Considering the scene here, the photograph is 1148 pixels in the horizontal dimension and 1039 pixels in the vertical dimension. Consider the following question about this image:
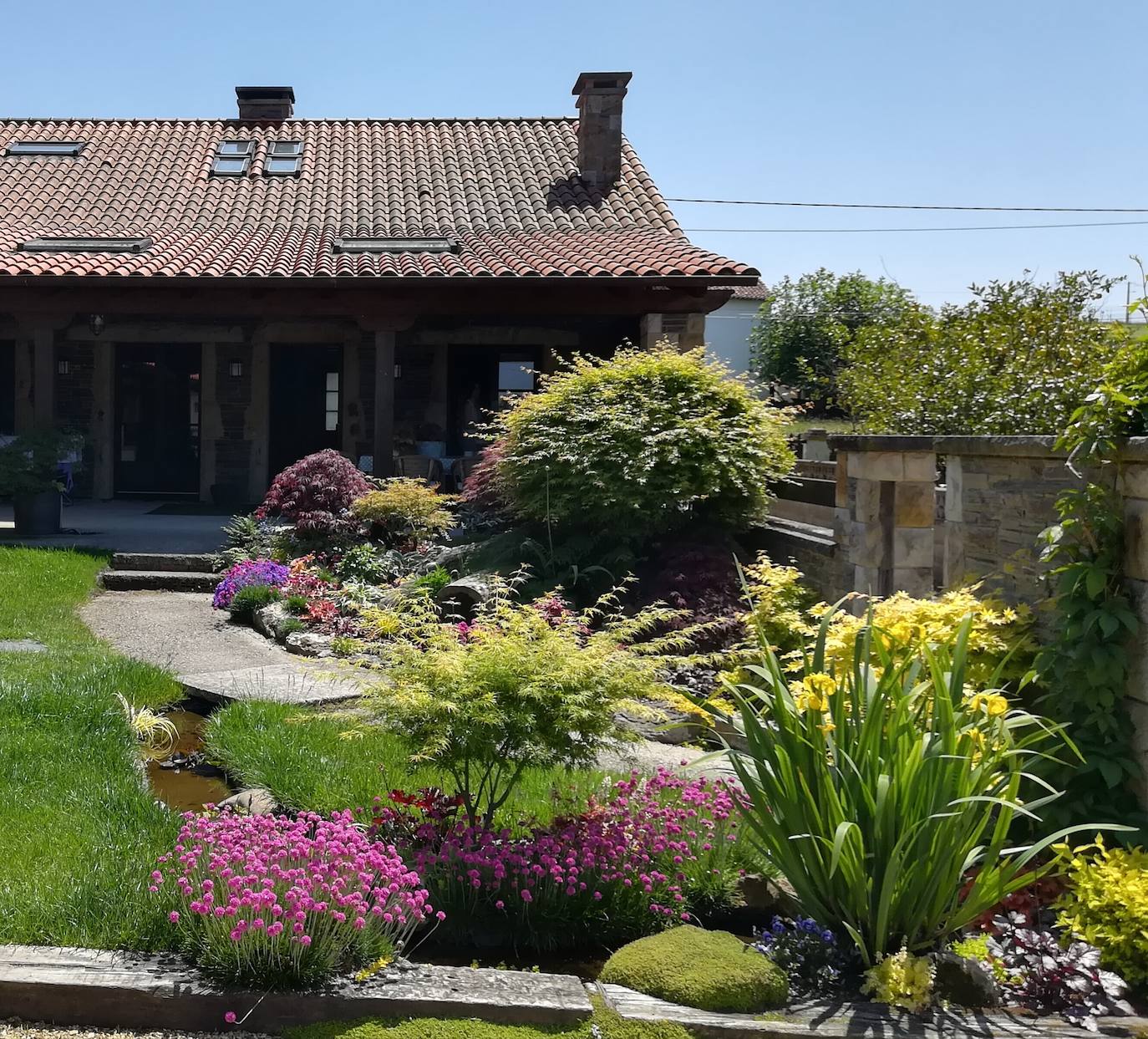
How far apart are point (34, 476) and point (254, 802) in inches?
324

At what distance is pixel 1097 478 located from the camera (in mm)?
4098

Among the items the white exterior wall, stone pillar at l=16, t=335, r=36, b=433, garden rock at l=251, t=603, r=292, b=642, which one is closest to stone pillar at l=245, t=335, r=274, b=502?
stone pillar at l=16, t=335, r=36, b=433

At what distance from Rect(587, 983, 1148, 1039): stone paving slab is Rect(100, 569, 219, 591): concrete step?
25.4 feet

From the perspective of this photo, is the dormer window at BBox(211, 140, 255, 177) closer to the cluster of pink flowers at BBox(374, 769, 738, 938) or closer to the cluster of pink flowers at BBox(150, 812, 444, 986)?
the cluster of pink flowers at BBox(374, 769, 738, 938)

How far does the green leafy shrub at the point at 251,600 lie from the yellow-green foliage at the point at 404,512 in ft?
4.15

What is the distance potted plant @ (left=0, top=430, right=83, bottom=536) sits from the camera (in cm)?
1138

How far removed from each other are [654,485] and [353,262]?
6051mm

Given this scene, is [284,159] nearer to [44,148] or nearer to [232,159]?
[232,159]

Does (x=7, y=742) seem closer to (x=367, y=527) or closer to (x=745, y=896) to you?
(x=745, y=896)

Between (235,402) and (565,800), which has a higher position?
(235,402)

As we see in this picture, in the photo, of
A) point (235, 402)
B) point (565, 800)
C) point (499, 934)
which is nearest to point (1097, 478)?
point (565, 800)

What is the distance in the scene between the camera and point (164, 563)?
34.0 feet

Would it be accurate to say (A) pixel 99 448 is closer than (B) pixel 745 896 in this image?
No

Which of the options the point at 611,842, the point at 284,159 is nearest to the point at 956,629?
the point at 611,842
